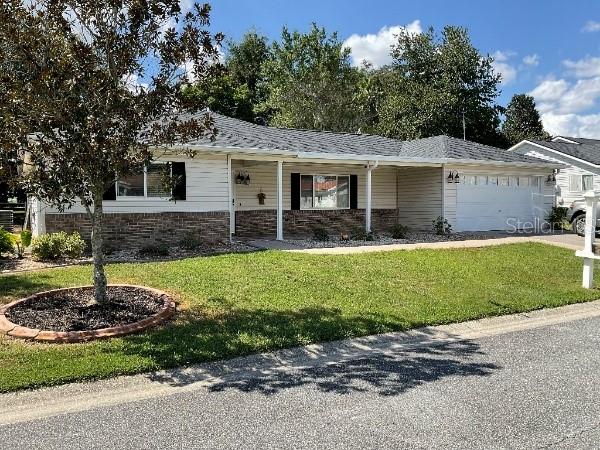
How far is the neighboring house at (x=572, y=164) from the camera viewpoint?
80.3ft

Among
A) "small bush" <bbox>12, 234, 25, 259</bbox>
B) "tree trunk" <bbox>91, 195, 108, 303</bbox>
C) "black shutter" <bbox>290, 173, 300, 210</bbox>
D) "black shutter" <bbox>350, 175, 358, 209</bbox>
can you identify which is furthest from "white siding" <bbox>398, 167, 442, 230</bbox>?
"tree trunk" <bbox>91, 195, 108, 303</bbox>

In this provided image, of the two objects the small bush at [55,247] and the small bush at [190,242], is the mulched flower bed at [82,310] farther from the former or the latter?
the small bush at [190,242]

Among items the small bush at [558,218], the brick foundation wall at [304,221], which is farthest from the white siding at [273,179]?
the small bush at [558,218]

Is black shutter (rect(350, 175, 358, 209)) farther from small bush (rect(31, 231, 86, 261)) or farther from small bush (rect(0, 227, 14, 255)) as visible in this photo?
small bush (rect(0, 227, 14, 255))

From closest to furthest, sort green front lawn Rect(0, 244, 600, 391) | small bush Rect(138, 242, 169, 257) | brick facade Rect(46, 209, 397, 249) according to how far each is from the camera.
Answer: green front lawn Rect(0, 244, 600, 391), small bush Rect(138, 242, 169, 257), brick facade Rect(46, 209, 397, 249)

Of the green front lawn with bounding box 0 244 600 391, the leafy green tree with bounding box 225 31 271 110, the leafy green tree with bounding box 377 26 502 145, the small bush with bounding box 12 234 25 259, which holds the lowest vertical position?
the green front lawn with bounding box 0 244 600 391

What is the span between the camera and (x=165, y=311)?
618cm

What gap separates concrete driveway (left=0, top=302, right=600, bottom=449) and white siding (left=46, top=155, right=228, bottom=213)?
8428mm

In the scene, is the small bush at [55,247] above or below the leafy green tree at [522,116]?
below

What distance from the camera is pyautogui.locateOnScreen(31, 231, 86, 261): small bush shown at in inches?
393

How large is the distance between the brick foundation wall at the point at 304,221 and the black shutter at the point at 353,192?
22 centimetres

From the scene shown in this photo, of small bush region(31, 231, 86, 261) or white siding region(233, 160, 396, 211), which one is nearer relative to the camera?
small bush region(31, 231, 86, 261)

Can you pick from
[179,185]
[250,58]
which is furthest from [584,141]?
[179,185]

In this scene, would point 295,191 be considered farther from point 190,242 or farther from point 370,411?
point 370,411
